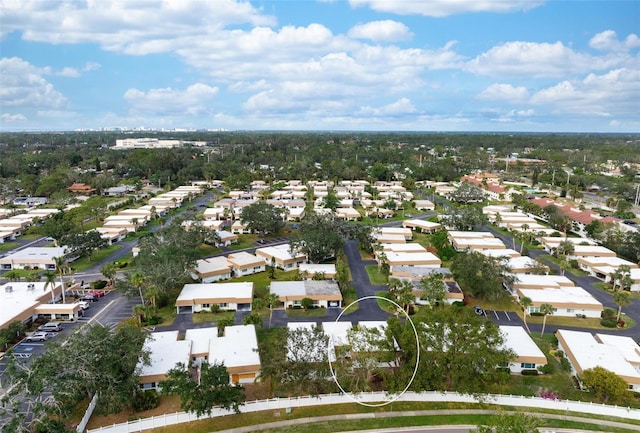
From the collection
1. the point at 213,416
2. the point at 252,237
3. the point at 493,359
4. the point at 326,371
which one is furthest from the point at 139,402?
the point at 252,237

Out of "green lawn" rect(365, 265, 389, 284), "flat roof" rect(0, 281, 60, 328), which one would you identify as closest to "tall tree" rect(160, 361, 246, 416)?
"flat roof" rect(0, 281, 60, 328)

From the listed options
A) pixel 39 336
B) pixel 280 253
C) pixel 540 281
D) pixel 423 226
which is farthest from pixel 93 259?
pixel 540 281

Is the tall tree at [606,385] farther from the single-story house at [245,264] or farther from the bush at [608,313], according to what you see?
the single-story house at [245,264]

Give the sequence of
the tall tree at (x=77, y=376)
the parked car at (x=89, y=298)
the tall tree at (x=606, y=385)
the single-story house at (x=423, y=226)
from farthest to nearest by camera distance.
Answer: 1. the single-story house at (x=423, y=226)
2. the parked car at (x=89, y=298)
3. the tall tree at (x=606, y=385)
4. the tall tree at (x=77, y=376)

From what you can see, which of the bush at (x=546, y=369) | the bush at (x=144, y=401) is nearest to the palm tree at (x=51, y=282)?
the bush at (x=144, y=401)

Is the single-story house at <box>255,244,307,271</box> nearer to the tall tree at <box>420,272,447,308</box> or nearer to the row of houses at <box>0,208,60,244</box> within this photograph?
the tall tree at <box>420,272,447,308</box>

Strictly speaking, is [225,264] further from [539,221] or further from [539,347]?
[539,221]

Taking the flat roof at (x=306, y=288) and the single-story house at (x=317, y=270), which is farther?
the single-story house at (x=317, y=270)
